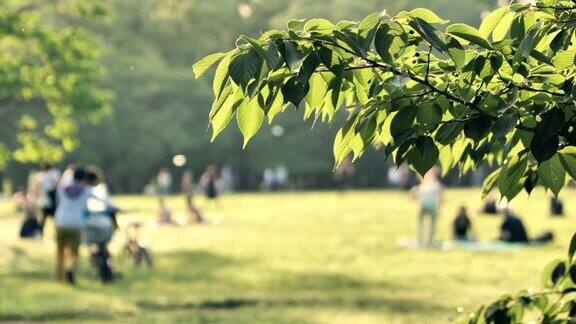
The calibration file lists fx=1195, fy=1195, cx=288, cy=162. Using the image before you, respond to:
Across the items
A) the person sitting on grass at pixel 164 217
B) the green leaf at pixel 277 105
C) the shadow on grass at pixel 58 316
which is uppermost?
the green leaf at pixel 277 105

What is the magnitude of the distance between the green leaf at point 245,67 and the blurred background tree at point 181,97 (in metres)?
63.2

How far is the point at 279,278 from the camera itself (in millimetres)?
17547

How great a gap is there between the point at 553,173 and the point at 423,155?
18.5 inches

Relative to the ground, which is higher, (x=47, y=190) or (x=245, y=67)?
(x=245, y=67)

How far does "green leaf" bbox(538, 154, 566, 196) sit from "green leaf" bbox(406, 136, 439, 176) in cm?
38

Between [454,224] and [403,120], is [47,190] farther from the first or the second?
[403,120]

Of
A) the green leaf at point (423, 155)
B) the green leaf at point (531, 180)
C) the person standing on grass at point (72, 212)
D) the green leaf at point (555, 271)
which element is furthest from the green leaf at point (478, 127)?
the person standing on grass at point (72, 212)

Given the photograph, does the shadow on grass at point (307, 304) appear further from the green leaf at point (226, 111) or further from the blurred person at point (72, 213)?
the green leaf at point (226, 111)

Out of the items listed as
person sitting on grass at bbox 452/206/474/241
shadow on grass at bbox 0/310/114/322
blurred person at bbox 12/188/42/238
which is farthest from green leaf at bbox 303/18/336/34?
blurred person at bbox 12/188/42/238

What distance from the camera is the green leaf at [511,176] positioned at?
13.3 feet

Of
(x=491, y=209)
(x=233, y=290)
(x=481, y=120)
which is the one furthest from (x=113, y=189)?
(x=481, y=120)

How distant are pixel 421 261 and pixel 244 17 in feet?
197

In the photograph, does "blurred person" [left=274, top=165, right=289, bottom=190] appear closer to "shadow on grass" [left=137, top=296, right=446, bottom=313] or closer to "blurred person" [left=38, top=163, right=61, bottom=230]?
"blurred person" [left=38, top=163, right=61, bottom=230]

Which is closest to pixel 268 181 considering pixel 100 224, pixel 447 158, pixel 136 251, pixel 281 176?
pixel 281 176
